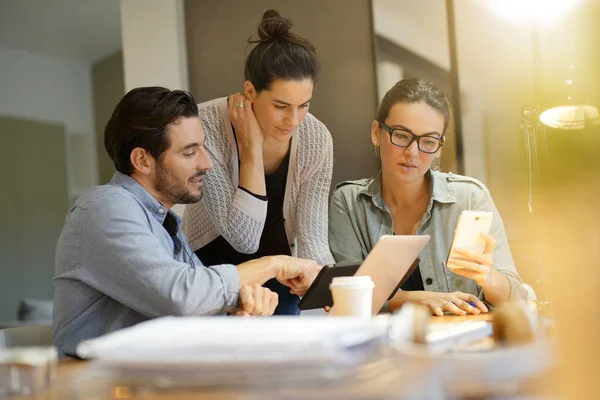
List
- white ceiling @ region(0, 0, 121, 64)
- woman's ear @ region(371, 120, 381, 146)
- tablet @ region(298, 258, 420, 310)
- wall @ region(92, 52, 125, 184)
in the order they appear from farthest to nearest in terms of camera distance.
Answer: wall @ region(92, 52, 125, 184), white ceiling @ region(0, 0, 121, 64), woman's ear @ region(371, 120, 381, 146), tablet @ region(298, 258, 420, 310)

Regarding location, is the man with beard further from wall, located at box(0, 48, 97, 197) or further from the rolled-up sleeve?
wall, located at box(0, 48, 97, 197)

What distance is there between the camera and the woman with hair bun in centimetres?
215

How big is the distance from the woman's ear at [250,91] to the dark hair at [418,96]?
45cm

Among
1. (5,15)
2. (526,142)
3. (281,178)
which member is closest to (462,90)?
(526,142)

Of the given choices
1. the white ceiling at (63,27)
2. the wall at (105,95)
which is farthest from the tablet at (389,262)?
the wall at (105,95)

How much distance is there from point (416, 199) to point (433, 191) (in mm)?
66

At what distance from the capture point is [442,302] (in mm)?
1729

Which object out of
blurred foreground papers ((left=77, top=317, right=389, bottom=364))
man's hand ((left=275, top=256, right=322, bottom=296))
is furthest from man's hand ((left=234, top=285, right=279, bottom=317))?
blurred foreground papers ((left=77, top=317, right=389, bottom=364))

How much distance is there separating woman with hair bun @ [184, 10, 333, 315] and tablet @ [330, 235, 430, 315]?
26.7 inches

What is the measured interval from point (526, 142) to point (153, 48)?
1509 millimetres

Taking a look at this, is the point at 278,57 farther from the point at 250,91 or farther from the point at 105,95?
the point at 105,95

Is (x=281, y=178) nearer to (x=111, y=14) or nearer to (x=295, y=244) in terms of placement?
(x=295, y=244)

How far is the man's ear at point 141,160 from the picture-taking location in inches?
68.6

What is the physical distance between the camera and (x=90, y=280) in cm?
143
